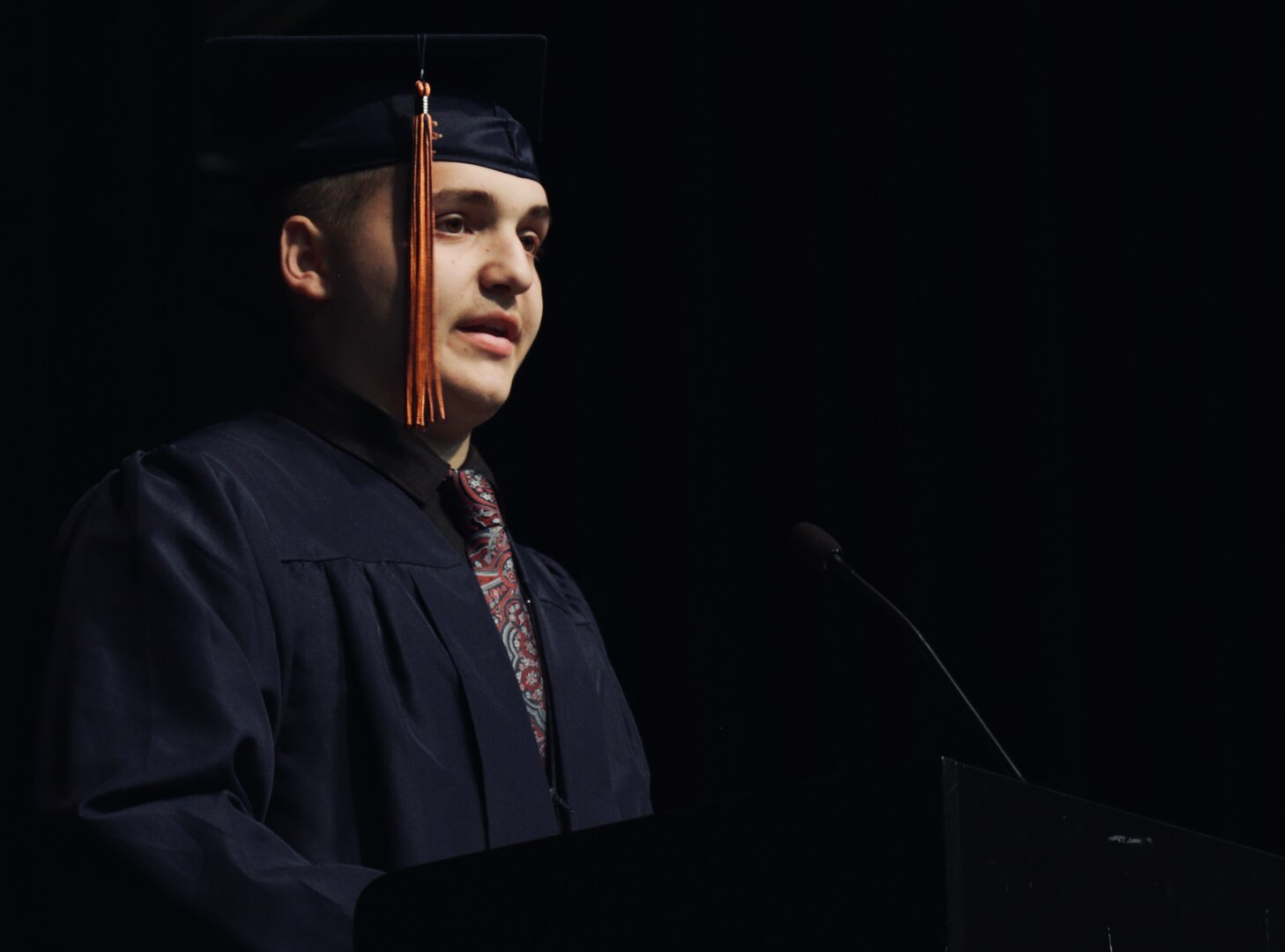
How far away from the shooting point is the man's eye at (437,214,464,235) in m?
1.69

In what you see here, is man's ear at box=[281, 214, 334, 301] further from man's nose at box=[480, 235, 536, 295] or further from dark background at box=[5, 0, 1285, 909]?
dark background at box=[5, 0, 1285, 909]

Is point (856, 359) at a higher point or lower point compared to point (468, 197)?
lower

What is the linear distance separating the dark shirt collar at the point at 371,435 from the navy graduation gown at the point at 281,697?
18mm

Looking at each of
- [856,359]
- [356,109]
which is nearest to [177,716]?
[356,109]

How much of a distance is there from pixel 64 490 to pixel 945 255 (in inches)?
55.9

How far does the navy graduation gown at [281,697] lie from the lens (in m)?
1.15

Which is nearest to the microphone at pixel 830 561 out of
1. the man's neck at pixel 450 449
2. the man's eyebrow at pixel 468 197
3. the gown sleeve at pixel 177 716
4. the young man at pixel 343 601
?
the young man at pixel 343 601

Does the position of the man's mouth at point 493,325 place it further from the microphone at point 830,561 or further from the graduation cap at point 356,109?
the microphone at point 830,561

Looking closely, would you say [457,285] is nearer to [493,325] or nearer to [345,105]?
[493,325]

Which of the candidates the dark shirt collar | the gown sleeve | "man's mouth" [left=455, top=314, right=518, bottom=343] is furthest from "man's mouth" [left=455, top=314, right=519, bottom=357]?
the gown sleeve

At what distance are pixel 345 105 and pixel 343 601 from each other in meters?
0.59

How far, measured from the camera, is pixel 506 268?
168cm

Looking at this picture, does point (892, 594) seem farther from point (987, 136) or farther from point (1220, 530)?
point (987, 136)

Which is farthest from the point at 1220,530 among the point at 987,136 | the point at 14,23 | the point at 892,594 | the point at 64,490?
the point at 14,23
